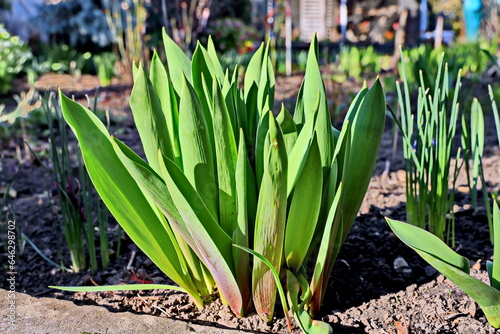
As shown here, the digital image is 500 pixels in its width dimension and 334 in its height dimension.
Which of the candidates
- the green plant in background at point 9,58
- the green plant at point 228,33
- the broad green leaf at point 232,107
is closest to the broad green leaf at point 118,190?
the broad green leaf at point 232,107

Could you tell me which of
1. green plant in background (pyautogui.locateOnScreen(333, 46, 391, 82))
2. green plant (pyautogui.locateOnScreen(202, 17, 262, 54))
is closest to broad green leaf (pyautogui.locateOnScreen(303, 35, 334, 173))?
green plant in background (pyautogui.locateOnScreen(333, 46, 391, 82))

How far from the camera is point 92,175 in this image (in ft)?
3.22

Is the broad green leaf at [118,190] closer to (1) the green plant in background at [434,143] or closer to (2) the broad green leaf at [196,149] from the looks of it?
(2) the broad green leaf at [196,149]

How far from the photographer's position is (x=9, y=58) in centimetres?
669

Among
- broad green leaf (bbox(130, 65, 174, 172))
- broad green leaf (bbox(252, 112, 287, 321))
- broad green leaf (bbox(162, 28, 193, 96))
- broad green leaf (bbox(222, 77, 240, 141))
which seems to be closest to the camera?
broad green leaf (bbox(252, 112, 287, 321))

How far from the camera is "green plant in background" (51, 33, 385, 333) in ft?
2.98

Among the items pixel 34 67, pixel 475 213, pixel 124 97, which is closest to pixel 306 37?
pixel 34 67

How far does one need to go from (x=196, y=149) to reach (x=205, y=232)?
0.16 m

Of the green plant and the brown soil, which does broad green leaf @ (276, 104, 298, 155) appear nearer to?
the brown soil

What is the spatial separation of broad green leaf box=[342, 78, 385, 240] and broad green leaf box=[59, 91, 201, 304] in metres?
0.39

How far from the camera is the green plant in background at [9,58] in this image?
5.86 metres

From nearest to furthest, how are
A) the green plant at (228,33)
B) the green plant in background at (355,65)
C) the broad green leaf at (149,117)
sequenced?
1. the broad green leaf at (149,117)
2. the green plant in background at (355,65)
3. the green plant at (228,33)

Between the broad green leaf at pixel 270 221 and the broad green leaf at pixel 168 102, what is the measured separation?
0.81 feet

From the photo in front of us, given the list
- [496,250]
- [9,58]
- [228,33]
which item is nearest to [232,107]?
[496,250]
